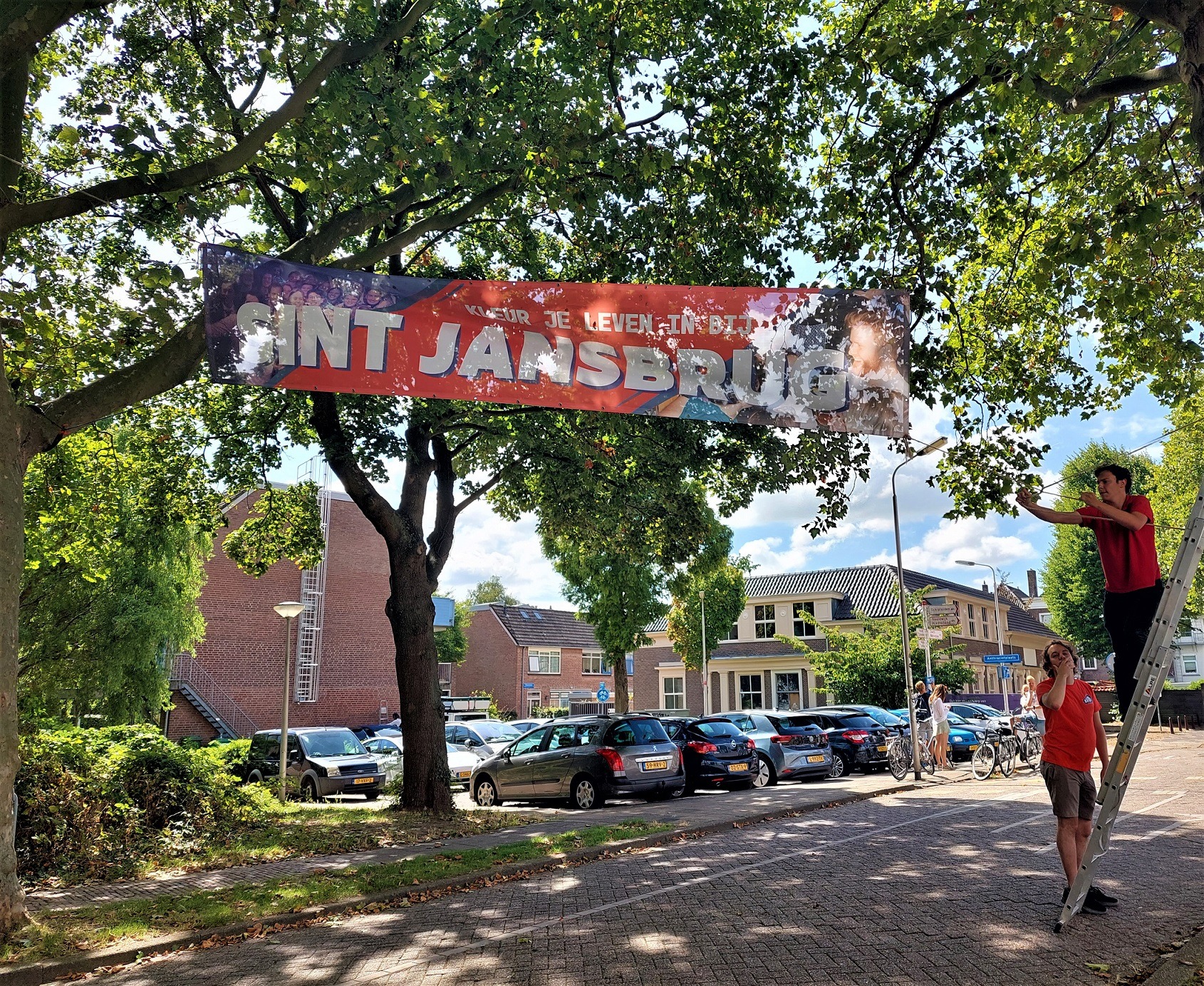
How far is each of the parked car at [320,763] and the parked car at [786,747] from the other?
9340 millimetres

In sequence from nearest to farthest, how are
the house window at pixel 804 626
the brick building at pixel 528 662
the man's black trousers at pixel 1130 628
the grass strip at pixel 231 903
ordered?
the man's black trousers at pixel 1130 628 < the grass strip at pixel 231 903 < the house window at pixel 804 626 < the brick building at pixel 528 662

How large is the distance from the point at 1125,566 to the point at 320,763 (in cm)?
2103

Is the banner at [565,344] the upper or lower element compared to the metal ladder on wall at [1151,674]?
upper

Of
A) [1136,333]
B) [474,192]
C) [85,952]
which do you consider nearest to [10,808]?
[85,952]

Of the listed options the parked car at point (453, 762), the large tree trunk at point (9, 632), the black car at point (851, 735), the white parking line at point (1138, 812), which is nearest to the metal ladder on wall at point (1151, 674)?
the white parking line at point (1138, 812)

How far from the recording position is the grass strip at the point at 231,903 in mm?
7254

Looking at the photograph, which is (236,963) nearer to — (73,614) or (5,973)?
(5,973)

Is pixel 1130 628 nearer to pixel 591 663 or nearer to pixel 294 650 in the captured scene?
pixel 294 650

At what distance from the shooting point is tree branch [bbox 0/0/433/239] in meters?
8.35

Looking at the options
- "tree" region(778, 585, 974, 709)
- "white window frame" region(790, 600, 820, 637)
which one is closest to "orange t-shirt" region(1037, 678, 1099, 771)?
"tree" region(778, 585, 974, 709)

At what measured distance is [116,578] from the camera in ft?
79.6

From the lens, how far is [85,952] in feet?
23.0

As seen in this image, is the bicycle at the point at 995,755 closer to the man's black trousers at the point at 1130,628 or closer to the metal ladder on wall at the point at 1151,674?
the man's black trousers at the point at 1130,628

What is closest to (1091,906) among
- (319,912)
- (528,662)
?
(319,912)
